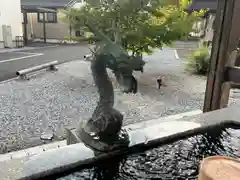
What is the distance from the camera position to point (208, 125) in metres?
1.93

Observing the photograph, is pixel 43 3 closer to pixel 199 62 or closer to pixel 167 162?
pixel 199 62

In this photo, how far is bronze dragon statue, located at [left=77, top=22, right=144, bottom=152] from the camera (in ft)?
4.03

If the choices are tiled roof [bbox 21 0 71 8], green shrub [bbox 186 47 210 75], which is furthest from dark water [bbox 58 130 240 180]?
tiled roof [bbox 21 0 71 8]

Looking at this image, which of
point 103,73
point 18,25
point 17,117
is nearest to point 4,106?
point 17,117

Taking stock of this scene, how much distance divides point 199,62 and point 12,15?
10.5 m

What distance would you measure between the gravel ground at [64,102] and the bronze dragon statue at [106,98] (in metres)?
1.64

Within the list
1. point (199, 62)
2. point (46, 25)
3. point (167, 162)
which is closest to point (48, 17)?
point (46, 25)

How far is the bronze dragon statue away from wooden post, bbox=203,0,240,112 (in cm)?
178

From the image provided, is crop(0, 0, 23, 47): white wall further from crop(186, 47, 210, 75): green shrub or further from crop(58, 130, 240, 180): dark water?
crop(58, 130, 240, 180): dark water

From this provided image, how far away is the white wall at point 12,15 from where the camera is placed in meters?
12.7

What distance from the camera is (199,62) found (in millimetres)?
7043

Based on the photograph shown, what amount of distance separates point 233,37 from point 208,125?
1.38 meters

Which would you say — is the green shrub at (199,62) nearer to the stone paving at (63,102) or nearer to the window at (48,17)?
the stone paving at (63,102)

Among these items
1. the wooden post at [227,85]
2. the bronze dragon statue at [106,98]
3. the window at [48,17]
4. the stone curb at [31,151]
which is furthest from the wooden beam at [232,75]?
the window at [48,17]
